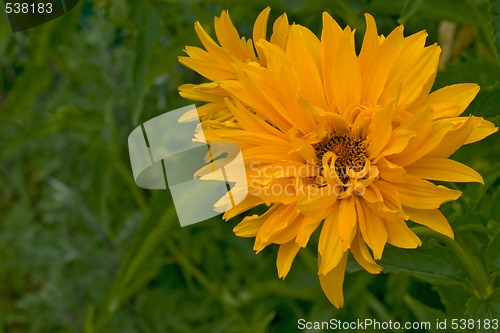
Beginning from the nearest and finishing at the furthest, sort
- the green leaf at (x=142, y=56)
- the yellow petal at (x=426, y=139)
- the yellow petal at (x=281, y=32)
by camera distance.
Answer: the yellow petal at (x=426, y=139) < the yellow petal at (x=281, y=32) < the green leaf at (x=142, y=56)

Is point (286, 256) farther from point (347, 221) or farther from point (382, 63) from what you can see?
point (382, 63)

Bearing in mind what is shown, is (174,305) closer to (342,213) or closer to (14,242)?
(14,242)

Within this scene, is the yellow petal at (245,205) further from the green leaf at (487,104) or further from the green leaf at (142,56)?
the green leaf at (142,56)

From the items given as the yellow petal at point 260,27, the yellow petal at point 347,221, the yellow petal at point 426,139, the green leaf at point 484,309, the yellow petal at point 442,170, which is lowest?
the green leaf at point 484,309

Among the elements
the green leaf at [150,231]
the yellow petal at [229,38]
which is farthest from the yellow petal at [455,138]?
the green leaf at [150,231]

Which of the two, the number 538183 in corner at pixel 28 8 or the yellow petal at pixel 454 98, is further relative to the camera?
the number 538183 in corner at pixel 28 8

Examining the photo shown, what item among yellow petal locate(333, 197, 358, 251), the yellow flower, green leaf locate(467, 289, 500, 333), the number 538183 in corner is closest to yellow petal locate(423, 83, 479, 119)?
the yellow flower

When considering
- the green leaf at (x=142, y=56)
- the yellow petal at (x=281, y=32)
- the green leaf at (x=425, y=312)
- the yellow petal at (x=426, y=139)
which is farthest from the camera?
the green leaf at (x=142, y=56)

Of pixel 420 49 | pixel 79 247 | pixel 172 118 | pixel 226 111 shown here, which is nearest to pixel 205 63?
pixel 226 111
